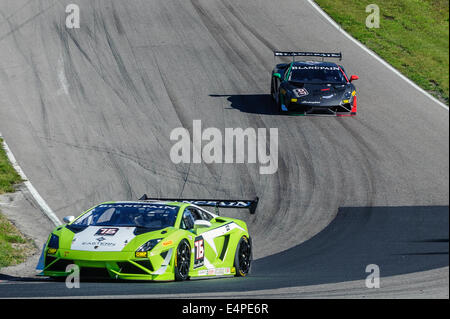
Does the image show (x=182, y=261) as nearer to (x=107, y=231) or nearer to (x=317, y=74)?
(x=107, y=231)

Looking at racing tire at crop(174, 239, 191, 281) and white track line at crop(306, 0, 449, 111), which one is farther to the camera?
white track line at crop(306, 0, 449, 111)

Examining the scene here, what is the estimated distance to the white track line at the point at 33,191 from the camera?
51.1 ft

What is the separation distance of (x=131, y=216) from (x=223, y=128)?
10.4 m

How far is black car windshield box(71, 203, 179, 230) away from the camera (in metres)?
10.4

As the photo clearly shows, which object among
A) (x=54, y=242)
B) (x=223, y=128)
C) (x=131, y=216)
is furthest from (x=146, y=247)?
(x=223, y=128)

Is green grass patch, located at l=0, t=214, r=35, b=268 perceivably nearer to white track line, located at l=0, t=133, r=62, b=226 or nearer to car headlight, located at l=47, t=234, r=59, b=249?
white track line, located at l=0, t=133, r=62, b=226

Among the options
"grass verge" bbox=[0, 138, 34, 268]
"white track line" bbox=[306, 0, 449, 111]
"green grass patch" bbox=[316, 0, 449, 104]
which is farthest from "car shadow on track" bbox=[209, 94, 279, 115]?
"grass verge" bbox=[0, 138, 34, 268]

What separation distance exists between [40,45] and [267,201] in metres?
13.5

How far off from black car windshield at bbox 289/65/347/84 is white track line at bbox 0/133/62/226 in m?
7.84

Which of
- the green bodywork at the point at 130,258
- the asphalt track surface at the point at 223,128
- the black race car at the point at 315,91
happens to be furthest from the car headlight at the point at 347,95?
the green bodywork at the point at 130,258

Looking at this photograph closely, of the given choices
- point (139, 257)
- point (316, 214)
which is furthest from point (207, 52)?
point (139, 257)

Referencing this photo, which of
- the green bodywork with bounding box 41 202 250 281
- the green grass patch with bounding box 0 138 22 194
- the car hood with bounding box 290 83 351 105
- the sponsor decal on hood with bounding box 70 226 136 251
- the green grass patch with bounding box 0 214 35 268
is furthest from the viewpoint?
the car hood with bounding box 290 83 351 105

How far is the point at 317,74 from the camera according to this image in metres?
21.9

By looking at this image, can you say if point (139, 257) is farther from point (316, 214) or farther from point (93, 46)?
point (93, 46)
